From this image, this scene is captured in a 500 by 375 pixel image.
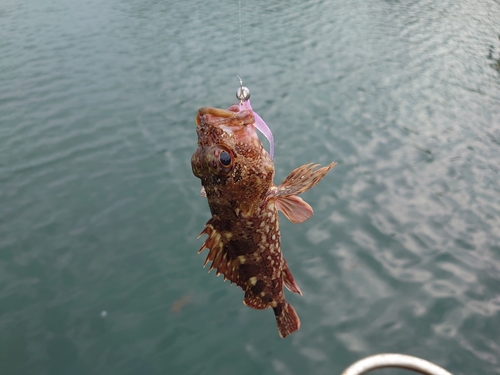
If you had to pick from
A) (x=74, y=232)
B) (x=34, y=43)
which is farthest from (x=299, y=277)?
(x=34, y=43)

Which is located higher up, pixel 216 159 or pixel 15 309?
pixel 216 159

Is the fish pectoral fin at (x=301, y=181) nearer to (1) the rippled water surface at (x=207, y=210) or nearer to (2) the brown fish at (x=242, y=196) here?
(2) the brown fish at (x=242, y=196)

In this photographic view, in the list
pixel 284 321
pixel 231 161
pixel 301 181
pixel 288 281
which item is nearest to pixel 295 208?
pixel 301 181

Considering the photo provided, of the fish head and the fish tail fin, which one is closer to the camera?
Answer: the fish head

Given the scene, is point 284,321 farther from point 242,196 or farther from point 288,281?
point 242,196

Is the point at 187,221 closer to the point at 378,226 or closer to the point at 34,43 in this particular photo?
the point at 378,226

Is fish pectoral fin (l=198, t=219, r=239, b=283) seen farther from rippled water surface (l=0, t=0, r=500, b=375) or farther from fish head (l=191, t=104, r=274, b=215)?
rippled water surface (l=0, t=0, r=500, b=375)

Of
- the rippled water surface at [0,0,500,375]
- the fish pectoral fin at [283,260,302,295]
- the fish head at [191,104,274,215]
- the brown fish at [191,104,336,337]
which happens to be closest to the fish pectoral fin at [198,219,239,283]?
the brown fish at [191,104,336,337]
